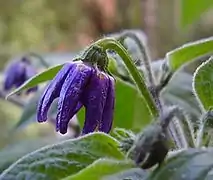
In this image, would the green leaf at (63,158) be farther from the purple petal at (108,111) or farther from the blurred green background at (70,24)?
the blurred green background at (70,24)

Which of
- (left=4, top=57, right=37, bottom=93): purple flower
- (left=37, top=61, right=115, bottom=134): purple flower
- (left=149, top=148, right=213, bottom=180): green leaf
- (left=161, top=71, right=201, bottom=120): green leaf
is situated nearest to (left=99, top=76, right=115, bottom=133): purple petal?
(left=37, top=61, right=115, bottom=134): purple flower

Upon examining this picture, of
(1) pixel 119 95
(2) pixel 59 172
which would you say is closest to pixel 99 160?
(2) pixel 59 172

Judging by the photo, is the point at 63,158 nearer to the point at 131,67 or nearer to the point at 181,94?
the point at 131,67

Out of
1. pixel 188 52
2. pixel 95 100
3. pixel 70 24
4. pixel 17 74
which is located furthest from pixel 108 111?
pixel 70 24

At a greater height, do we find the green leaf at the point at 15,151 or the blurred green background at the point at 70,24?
the blurred green background at the point at 70,24

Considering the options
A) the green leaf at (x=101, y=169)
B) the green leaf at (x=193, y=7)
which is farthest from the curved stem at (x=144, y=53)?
the green leaf at (x=193, y=7)

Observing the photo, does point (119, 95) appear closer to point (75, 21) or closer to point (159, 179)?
point (159, 179)
